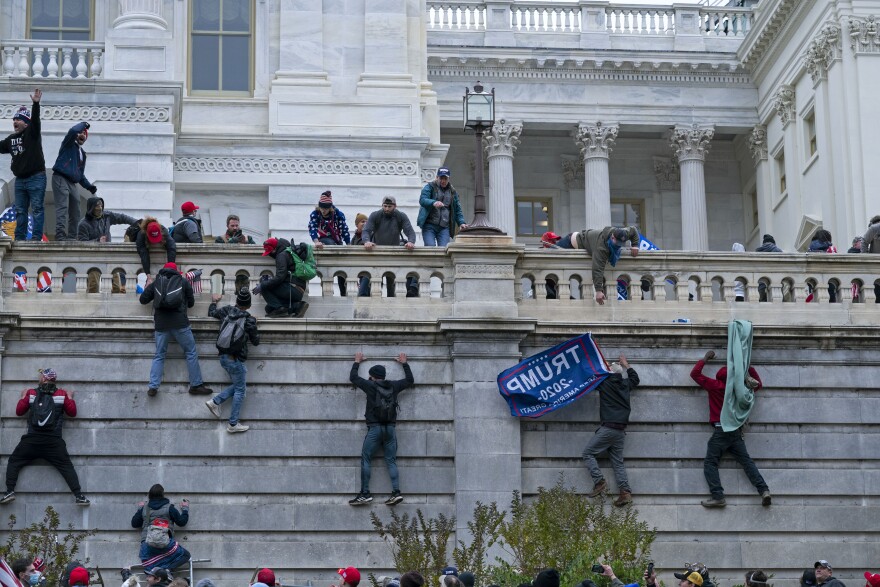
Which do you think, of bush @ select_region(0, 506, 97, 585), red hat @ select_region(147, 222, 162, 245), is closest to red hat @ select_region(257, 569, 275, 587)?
bush @ select_region(0, 506, 97, 585)

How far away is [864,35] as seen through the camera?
5053 cm

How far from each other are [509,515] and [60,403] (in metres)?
6.73

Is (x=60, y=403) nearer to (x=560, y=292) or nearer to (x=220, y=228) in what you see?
(x=560, y=292)

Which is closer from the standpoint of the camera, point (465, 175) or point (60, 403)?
point (60, 403)

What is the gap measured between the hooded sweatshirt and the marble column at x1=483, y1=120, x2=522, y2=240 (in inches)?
1018

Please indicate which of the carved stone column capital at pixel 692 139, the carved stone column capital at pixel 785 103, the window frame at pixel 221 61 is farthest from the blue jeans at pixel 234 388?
the carved stone column capital at pixel 692 139

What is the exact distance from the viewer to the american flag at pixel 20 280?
2842cm

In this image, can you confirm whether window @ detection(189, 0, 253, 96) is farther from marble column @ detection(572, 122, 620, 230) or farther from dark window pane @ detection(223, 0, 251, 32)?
marble column @ detection(572, 122, 620, 230)

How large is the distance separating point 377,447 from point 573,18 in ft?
108

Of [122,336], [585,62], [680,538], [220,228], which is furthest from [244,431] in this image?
[585,62]

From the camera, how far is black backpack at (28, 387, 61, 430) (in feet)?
89.3

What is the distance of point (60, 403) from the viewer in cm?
2744

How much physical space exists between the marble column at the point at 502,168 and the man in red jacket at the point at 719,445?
27412 mm

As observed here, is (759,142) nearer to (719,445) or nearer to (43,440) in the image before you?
(719,445)
